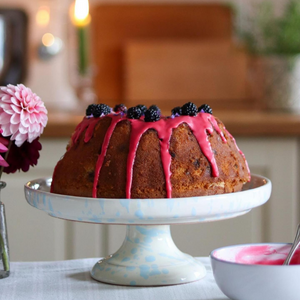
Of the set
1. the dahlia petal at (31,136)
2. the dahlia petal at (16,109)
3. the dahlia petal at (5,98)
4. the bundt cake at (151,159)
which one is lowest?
the bundt cake at (151,159)

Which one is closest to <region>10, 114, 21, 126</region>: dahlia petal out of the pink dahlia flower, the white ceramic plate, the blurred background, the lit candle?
the pink dahlia flower

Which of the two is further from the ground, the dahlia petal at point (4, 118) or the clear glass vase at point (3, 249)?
the dahlia petal at point (4, 118)

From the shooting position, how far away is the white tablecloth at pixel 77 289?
0.75 m

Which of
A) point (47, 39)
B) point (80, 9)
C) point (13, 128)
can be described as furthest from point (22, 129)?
point (47, 39)

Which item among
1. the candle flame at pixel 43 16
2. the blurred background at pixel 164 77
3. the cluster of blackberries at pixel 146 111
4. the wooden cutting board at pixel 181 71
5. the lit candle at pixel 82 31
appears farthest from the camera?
the wooden cutting board at pixel 181 71

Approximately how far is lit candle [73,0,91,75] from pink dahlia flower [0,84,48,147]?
1064mm

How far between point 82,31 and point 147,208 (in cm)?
135

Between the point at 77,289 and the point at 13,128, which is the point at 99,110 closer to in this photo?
the point at 13,128

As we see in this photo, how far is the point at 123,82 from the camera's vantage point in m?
2.19

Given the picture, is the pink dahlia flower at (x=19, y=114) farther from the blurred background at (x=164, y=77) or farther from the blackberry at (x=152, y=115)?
the blurred background at (x=164, y=77)

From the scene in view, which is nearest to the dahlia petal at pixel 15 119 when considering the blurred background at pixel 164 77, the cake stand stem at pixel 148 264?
the cake stand stem at pixel 148 264

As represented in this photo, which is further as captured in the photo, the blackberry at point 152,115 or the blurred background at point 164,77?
the blurred background at point 164,77

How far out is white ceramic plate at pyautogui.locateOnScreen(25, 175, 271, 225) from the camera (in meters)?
0.72

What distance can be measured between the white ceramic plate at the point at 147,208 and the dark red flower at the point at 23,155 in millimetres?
95
